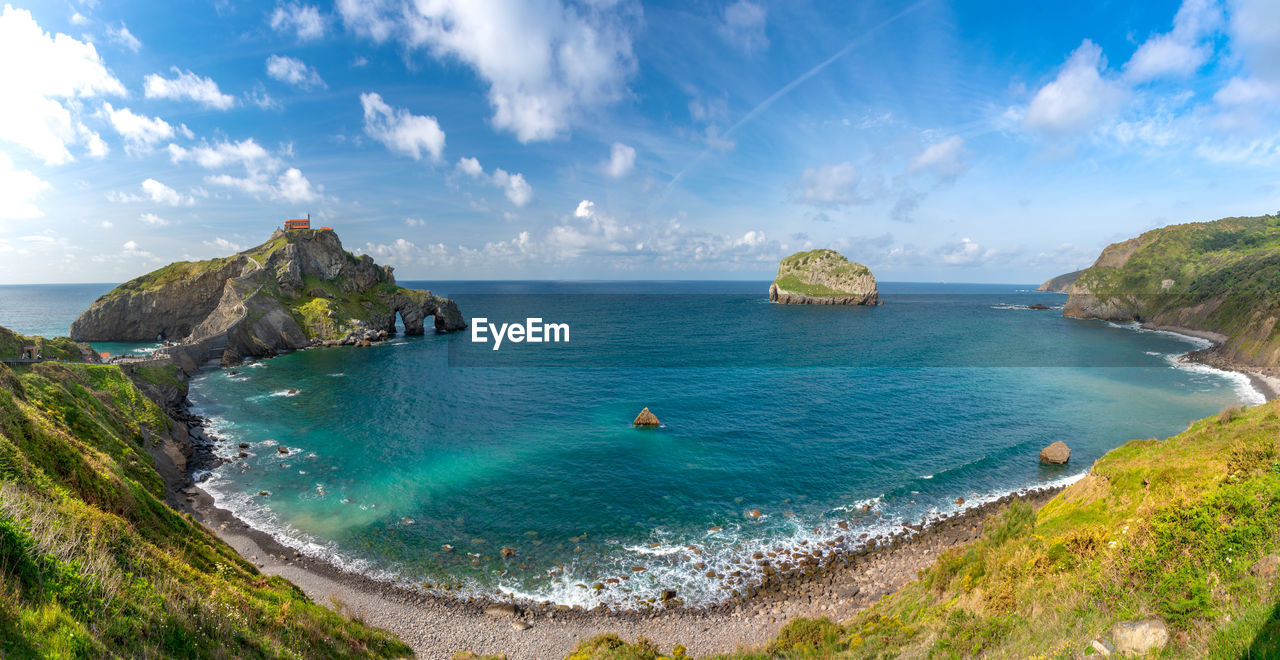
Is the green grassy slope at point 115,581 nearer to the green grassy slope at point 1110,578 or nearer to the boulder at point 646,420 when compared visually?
the green grassy slope at point 1110,578

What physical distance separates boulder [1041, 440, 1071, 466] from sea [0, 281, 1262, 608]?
31.0 inches

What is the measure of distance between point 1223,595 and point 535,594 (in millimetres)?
26858

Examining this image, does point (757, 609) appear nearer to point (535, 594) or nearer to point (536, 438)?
point (535, 594)

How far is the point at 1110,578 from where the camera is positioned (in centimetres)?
1341

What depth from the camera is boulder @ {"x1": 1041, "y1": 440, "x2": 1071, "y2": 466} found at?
A: 4309 cm

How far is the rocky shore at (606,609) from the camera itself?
2347 centimetres

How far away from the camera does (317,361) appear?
88.4 meters

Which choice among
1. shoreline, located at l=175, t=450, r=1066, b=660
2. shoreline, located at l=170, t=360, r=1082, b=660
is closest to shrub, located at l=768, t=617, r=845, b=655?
shoreline, located at l=175, t=450, r=1066, b=660

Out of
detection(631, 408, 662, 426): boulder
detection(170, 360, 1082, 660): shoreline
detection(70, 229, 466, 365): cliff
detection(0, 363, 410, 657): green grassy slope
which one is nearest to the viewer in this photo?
detection(0, 363, 410, 657): green grassy slope

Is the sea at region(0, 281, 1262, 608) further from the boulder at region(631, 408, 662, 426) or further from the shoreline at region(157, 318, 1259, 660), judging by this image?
the boulder at region(631, 408, 662, 426)

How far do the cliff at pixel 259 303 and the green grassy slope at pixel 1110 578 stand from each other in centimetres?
10818

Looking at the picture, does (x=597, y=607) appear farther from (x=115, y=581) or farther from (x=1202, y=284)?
(x=1202, y=284)

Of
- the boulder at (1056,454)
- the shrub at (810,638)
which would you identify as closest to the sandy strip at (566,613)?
the shrub at (810,638)

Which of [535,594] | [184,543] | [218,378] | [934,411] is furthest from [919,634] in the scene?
[218,378]
